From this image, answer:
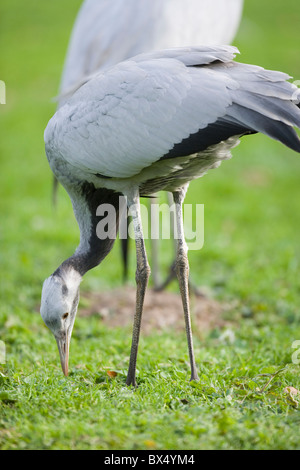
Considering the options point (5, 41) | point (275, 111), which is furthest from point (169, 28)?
point (5, 41)

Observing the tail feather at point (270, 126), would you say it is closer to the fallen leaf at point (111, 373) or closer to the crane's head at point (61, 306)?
the crane's head at point (61, 306)

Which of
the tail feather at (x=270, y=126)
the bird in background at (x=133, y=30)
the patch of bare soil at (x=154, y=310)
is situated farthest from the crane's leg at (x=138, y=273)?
the bird in background at (x=133, y=30)

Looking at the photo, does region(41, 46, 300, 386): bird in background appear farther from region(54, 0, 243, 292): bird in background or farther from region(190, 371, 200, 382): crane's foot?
region(54, 0, 243, 292): bird in background

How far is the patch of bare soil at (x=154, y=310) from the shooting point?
618 cm

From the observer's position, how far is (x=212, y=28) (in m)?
6.63

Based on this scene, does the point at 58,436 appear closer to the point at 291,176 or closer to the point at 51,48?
the point at 291,176

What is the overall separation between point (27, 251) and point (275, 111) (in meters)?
4.82

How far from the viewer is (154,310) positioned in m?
6.43

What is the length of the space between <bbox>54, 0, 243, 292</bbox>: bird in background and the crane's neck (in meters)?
1.46

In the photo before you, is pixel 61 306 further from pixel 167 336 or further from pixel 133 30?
pixel 133 30

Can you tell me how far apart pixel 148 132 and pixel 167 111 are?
0.19 m

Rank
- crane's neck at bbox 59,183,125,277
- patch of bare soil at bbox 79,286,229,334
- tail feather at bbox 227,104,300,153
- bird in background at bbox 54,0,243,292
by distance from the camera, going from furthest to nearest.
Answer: bird in background at bbox 54,0,243,292
patch of bare soil at bbox 79,286,229,334
crane's neck at bbox 59,183,125,277
tail feather at bbox 227,104,300,153

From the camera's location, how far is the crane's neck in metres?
4.76

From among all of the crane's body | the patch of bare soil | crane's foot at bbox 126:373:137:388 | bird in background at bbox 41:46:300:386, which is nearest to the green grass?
crane's foot at bbox 126:373:137:388
